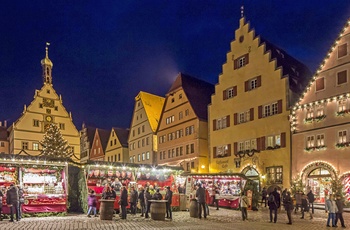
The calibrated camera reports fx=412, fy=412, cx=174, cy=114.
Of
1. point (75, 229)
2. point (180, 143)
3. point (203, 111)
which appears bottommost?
point (75, 229)

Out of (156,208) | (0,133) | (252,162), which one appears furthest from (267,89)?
(0,133)

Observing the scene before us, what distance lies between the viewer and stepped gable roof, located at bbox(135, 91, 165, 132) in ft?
169

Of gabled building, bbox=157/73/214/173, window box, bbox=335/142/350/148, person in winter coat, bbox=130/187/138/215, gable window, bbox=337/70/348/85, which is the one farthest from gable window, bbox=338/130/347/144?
gabled building, bbox=157/73/214/173

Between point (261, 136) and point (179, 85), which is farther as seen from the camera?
point (179, 85)

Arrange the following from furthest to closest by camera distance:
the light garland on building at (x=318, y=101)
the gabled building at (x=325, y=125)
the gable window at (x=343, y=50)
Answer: the gable window at (x=343, y=50) < the light garland on building at (x=318, y=101) < the gabled building at (x=325, y=125)

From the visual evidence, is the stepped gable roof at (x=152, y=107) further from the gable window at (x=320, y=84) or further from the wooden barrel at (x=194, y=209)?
the wooden barrel at (x=194, y=209)

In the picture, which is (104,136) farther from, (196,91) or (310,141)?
(310,141)

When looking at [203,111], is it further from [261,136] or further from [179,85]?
[261,136]

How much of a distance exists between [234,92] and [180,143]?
9.92m

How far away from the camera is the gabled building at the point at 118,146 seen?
59438mm

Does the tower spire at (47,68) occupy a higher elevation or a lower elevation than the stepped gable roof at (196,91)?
higher

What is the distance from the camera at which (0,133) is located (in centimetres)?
6384

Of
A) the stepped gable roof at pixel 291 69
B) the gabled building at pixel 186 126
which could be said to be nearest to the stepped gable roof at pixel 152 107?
the gabled building at pixel 186 126

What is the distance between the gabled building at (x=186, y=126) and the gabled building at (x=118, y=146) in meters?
10.7
